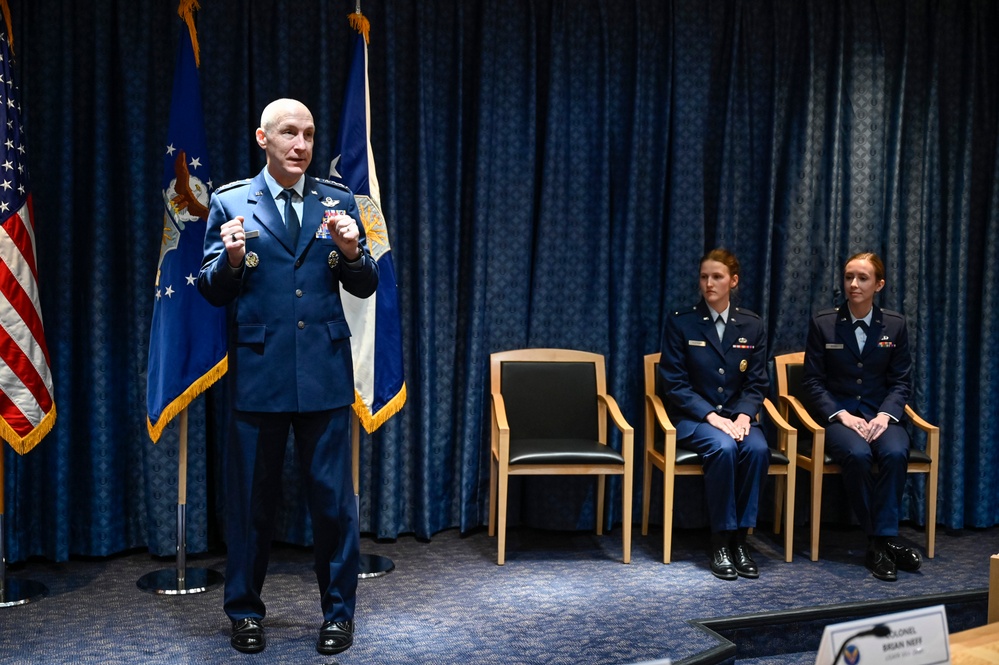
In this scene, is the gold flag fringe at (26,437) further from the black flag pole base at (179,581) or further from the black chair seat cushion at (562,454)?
the black chair seat cushion at (562,454)

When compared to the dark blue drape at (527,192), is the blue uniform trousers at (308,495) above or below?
below

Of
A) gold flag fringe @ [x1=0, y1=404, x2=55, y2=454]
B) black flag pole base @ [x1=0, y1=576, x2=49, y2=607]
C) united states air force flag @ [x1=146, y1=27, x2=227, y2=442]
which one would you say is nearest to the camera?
gold flag fringe @ [x1=0, y1=404, x2=55, y2=454]

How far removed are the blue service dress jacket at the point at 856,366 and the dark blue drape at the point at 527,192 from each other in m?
0.35

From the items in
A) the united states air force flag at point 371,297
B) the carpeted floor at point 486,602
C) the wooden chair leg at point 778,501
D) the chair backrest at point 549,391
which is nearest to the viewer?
the carpeted floor at point 486,602

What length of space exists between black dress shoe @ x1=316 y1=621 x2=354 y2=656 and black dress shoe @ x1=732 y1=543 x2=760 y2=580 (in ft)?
5.76

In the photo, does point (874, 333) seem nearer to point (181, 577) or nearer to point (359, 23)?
point (359, 23)

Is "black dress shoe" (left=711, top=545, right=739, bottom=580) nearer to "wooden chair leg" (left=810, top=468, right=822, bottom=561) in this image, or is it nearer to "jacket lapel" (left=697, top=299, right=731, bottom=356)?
"wooden chair leg" (left=810, top=468, right=822, bottom=561)

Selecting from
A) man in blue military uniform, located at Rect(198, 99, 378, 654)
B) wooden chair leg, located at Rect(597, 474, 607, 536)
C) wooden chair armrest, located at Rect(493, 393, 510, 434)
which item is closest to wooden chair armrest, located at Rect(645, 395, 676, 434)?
wooden chair leg, located at Rect(597, 474, 607, 536)

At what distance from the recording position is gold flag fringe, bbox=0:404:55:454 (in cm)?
337

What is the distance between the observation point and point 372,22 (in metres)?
4.37

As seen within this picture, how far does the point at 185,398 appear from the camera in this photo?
3656 mm

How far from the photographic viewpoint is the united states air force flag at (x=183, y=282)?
142 inches

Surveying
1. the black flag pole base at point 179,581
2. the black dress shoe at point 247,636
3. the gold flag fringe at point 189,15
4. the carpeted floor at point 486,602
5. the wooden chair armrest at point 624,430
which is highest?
the gold flag fringe at point 189,15

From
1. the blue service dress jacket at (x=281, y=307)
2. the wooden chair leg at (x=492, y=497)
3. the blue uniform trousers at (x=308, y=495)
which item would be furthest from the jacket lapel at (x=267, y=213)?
the wooden chair leg at (x=492, y=497)
